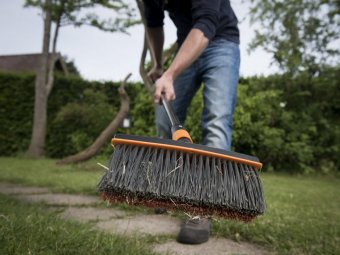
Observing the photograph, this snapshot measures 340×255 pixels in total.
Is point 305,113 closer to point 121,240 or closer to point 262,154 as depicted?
point 262,154

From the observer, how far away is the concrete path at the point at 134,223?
1.81 m

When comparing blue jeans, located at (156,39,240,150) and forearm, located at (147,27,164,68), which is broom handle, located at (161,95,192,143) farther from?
forearm, located at (147,27,164,68)

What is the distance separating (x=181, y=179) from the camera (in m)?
1.33

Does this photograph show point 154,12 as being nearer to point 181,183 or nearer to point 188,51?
point 188,51

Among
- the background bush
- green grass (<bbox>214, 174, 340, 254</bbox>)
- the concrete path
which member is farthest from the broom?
the background bush

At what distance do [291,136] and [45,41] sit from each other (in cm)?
Answer: 845

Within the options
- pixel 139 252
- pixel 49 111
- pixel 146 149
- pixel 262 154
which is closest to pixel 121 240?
A: pixel 139 252

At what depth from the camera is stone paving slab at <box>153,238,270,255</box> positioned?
5.75ft

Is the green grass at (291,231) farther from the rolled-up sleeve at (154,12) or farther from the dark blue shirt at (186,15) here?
the rolled-up sleeve at (154,12)

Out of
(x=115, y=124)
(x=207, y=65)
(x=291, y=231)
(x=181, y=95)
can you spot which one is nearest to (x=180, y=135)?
(x=207, y=65)

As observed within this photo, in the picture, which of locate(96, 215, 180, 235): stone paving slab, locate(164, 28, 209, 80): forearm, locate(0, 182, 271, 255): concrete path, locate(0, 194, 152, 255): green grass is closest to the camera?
locate(0, 194, 152, 255): green grass

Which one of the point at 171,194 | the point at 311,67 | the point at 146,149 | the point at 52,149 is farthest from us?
the point at 52,149

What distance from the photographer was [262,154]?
8.24m

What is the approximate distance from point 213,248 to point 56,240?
0.73 metres
